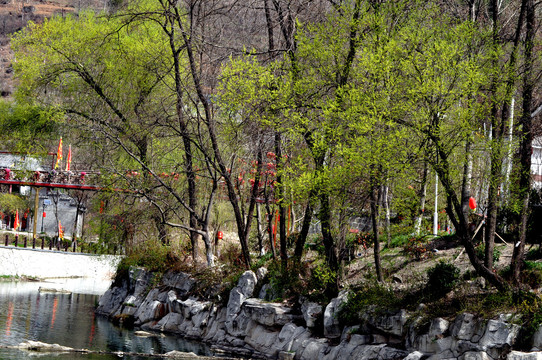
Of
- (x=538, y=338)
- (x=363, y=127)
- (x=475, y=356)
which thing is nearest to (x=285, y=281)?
(x=363, y=127)

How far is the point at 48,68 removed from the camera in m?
28.8

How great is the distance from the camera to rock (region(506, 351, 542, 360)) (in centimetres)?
1141

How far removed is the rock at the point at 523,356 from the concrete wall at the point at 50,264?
2799 cm

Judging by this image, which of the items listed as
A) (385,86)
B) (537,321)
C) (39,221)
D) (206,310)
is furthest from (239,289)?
(39,221)

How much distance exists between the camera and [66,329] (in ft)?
71.7

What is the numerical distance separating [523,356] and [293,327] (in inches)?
266

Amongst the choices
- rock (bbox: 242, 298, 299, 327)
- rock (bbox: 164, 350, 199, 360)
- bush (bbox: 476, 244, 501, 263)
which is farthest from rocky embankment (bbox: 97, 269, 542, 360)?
bush (bbox: 476, 244, 501, 263)

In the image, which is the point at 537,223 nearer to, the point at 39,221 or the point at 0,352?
the point at 0,352

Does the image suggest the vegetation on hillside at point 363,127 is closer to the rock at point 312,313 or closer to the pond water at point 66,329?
the rock at point 312,313

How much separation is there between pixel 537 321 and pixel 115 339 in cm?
1269

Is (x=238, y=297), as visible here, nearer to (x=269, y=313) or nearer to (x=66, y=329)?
(x=269, y=313)

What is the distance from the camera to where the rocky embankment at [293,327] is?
41.9ft

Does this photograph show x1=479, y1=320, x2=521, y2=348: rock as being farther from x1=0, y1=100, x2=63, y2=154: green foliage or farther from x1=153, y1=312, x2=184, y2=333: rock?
x1=0, y1=100, x2=63, y2=154: green foliage

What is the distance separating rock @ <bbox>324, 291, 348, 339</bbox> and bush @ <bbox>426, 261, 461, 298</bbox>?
2.25 metres
